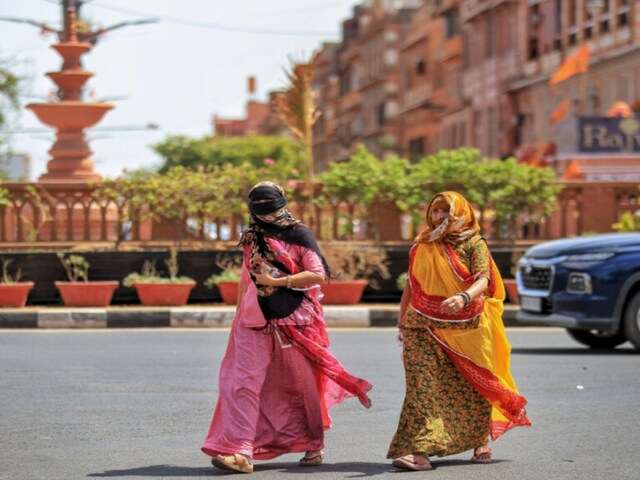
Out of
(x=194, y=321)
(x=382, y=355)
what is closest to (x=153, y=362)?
(x=382, y=355)

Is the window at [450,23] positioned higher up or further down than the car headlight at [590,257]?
higher up

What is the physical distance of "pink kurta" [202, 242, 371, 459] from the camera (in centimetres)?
884

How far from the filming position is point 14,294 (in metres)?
21.4

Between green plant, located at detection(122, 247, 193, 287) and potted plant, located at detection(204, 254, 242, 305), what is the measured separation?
332mm

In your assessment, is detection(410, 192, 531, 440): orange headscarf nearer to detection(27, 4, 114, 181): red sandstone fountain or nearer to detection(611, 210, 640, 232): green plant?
detection(611, 210, 640, 232): green plant

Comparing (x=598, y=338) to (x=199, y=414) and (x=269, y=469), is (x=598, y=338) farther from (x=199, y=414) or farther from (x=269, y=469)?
(x=269, y=469)

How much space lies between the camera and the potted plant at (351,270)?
72.3 ft

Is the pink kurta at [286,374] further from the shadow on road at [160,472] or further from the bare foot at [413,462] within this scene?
the bare foot at [413,462]

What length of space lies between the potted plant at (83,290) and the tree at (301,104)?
413 centimetres

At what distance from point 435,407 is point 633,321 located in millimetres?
8016

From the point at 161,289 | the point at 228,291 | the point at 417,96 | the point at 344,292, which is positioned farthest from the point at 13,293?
the point at 417,96

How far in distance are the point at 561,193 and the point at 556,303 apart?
28.0 ft

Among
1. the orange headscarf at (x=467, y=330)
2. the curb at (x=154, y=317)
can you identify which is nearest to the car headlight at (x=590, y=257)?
the curb at (x=154, y=317)

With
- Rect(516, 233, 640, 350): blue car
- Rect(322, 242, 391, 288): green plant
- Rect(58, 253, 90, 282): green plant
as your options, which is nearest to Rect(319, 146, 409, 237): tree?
Rect(322, 242, 391, 288): green plant
